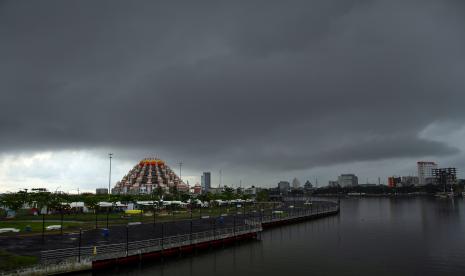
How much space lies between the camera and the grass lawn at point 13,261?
124 feet

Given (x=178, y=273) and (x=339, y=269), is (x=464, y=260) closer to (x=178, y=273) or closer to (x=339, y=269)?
(x=339, y=269)

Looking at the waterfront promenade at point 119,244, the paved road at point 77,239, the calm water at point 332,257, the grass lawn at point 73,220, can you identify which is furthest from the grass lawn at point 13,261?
the grass lawn at point 73,220

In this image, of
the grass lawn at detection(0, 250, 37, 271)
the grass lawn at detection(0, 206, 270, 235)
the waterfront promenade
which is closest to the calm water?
the waterfront promenade

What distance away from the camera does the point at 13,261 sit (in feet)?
130

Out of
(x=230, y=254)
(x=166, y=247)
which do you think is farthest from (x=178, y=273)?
(x=230, y=254)

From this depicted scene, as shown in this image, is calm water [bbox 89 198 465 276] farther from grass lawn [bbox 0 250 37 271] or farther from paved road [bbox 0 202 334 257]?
grass lawn [bbox 0 250 37 271]

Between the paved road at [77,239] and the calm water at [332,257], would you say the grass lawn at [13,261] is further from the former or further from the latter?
the calm water at [332,257]

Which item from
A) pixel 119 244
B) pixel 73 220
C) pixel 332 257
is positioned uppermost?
pixel 119 244

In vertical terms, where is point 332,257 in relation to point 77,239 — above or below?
below

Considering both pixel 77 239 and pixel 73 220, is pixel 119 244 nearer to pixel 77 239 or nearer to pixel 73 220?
pixel 77 239

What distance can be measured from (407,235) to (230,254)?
4994 centimetres

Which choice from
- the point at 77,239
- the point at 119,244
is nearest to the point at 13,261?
the point at 119,244

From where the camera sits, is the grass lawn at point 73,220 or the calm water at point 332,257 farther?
the grass lawn at point 73,220

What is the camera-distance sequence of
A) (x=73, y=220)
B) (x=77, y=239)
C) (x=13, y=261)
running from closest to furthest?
(x=13, y=261) < (x=77, y=239) < (x=73, y=220)
